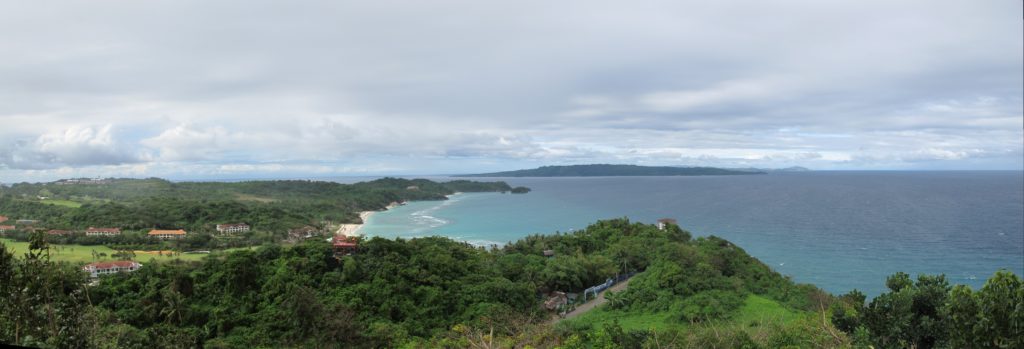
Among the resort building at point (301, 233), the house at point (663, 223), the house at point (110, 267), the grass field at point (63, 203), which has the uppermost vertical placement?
the grass field at point (63, 203)

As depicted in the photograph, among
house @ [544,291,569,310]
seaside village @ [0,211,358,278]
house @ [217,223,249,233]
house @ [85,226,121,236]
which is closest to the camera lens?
seaside village @ [0,211,358,278]

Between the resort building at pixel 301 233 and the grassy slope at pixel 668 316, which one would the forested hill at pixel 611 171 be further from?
the grassy slope at pixel 668 316

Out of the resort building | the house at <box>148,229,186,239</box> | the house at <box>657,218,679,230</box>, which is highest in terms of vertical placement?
the house at <box>148,229,186,239</box>

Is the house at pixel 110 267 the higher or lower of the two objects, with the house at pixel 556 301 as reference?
higher

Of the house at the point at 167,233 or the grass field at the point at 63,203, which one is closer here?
the house at the point at 167,233

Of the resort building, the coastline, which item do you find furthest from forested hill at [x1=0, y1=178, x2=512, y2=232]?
the coastline

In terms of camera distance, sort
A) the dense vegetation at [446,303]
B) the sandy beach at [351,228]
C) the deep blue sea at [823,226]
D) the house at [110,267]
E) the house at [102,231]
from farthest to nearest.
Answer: the sandy beach at [351,228]
the deep blue sea at [823,226]
the house at [102,231]
the house at [110,267]
the dense vegetation at [446,303]

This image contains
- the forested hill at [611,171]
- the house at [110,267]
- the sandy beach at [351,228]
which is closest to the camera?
the house at [110,267]

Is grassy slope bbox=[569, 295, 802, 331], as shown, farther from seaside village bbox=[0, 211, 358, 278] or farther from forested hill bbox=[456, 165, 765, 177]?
forested hill bbox=[456, 165, 765, 177]

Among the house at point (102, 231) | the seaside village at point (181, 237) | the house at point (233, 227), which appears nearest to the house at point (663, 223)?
the seaside village at point (181, 237)
